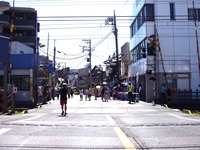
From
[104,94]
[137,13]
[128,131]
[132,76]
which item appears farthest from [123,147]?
[132,76]

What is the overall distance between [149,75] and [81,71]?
71886 millimetres

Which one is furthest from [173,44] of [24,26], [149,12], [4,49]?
[24,26]

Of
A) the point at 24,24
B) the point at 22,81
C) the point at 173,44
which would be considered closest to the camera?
the point at 22,81

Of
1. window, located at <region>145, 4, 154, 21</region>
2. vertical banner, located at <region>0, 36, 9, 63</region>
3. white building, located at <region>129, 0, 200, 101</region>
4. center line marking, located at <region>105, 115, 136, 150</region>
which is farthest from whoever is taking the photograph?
window, located at <region>145, 4, 154, 21</region>

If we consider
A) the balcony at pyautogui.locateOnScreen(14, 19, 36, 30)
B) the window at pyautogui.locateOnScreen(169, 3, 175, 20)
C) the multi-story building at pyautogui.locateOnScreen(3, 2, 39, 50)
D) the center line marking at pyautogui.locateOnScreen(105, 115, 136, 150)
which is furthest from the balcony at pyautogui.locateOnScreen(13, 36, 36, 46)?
the center line marking at pyautogui.locateOnScreen(105, 115, 136, 150)

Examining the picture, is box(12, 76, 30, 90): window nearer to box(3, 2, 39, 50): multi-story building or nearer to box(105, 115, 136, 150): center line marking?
box(105, 115, 136, 150): center line marking

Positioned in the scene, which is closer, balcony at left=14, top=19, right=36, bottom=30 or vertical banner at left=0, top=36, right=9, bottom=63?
vertical banner at left=0, top=36, right=9, bottom=63

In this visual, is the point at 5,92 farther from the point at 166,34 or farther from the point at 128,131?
the point at 166,34

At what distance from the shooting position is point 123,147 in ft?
28.8

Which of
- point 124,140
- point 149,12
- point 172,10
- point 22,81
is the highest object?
point 172,10

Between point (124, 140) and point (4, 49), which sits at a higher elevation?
point (4, 49)

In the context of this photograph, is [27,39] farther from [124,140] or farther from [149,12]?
[124,140]

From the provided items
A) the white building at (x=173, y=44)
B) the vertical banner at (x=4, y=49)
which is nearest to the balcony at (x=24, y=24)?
the white building at (x=173, y=44)

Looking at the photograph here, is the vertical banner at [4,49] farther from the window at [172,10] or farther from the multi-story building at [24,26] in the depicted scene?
the multi-story building at [24,26]
